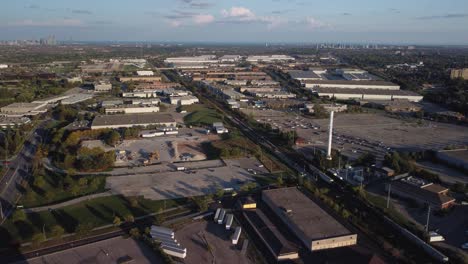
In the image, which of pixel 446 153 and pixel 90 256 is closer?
pixel 90 256

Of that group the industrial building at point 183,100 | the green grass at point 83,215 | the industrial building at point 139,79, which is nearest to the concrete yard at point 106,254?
the green grass at point 83,215

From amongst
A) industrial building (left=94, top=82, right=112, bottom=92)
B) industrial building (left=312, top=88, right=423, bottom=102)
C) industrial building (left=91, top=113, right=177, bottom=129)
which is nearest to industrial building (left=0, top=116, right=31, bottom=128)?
industrial building (left=91, top=113, right=177, bottom=129)

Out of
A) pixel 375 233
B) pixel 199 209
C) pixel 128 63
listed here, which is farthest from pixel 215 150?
pixel 128 63

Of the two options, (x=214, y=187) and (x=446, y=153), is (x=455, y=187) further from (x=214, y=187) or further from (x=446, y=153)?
(x=214, y=187)

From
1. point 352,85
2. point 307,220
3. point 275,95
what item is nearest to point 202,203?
point 307,220

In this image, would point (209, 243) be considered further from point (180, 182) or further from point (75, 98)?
point (75, 98)

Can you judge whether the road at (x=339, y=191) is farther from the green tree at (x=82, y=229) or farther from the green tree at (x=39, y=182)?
the green tree at (x=39, y=182)

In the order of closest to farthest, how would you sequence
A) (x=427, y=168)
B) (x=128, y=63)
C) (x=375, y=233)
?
(x=375, y=233) < (x=427, y=168) < (x=128, y=63)
